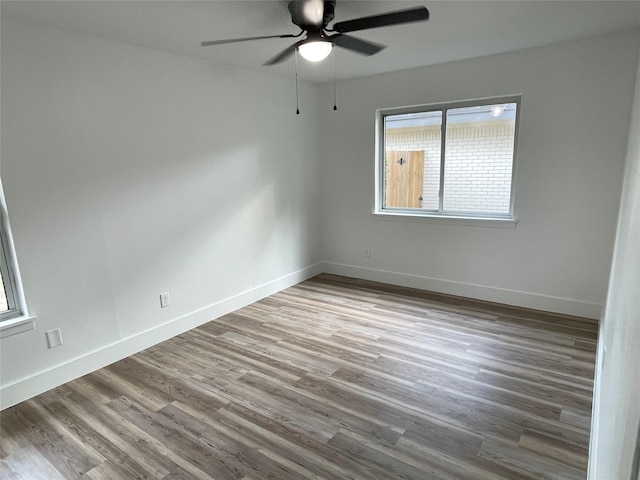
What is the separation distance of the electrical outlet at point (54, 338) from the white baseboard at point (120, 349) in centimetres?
16

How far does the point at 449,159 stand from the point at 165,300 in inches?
127

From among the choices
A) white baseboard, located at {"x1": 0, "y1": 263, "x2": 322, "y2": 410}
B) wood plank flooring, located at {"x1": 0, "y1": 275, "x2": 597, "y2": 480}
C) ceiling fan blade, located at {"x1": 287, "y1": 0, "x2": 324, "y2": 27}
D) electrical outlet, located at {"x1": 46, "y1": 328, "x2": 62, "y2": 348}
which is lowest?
wood plank flooring, located at {"x1": 0, "y1": 275, "x2": 597, "y2": 480}

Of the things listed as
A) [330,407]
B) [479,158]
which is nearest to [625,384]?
[330,407]

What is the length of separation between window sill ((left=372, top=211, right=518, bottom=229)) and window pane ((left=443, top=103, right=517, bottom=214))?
0.13 m

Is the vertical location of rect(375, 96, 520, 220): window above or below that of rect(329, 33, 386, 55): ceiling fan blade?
below

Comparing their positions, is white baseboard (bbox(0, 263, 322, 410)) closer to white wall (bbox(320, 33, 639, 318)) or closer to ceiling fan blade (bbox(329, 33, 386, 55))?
white wall (bbox(320, 33, 639, 318))

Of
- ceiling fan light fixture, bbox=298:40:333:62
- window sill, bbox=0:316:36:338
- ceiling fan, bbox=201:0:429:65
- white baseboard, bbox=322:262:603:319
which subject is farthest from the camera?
white baseboard, bbox=322:262:603:319

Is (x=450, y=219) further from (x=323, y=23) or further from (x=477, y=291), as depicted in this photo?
(x=323, y=23)

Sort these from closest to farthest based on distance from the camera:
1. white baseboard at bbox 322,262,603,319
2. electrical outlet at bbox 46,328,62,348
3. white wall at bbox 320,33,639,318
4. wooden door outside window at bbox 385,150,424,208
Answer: electrical outlet at bbox 46,328,62,348 < white wall at bbox 320,33,639,318 < white baseboard at bbox 322,262,603,319 < wooden door outside window at bbox 385,150,424,208

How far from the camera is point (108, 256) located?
2.87m

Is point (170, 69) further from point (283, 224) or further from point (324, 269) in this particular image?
point (324, 269)

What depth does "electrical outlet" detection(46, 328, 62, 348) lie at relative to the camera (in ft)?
8.48

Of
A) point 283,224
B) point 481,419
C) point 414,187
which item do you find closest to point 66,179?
point 283,224

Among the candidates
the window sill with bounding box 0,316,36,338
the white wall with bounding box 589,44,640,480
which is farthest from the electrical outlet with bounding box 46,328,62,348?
the white wall with bounding box 589,44,640,480
